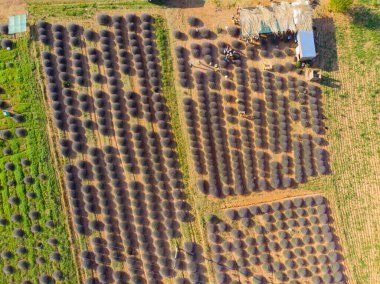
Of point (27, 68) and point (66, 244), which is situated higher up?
point (27, 68)

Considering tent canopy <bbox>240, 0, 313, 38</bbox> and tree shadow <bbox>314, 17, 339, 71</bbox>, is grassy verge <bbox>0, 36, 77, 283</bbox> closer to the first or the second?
tent canopy <bbox>240, 0, 313, 38</bbox>

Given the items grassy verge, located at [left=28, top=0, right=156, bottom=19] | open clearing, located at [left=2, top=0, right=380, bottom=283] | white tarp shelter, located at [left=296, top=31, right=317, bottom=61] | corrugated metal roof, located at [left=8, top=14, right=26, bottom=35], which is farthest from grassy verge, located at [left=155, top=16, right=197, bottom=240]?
corrugated metal roof, located at [left=8, top=14, right=26, bottom=35]

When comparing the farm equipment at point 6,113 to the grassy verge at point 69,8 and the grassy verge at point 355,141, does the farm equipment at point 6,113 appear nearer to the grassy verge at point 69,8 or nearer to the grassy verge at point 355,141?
the grassy verge at point 69,8

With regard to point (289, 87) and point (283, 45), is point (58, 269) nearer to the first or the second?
point (289, 87)

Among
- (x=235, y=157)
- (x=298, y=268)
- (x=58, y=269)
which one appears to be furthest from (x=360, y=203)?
(x=58, y=269)

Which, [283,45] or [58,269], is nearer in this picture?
[58,269]
